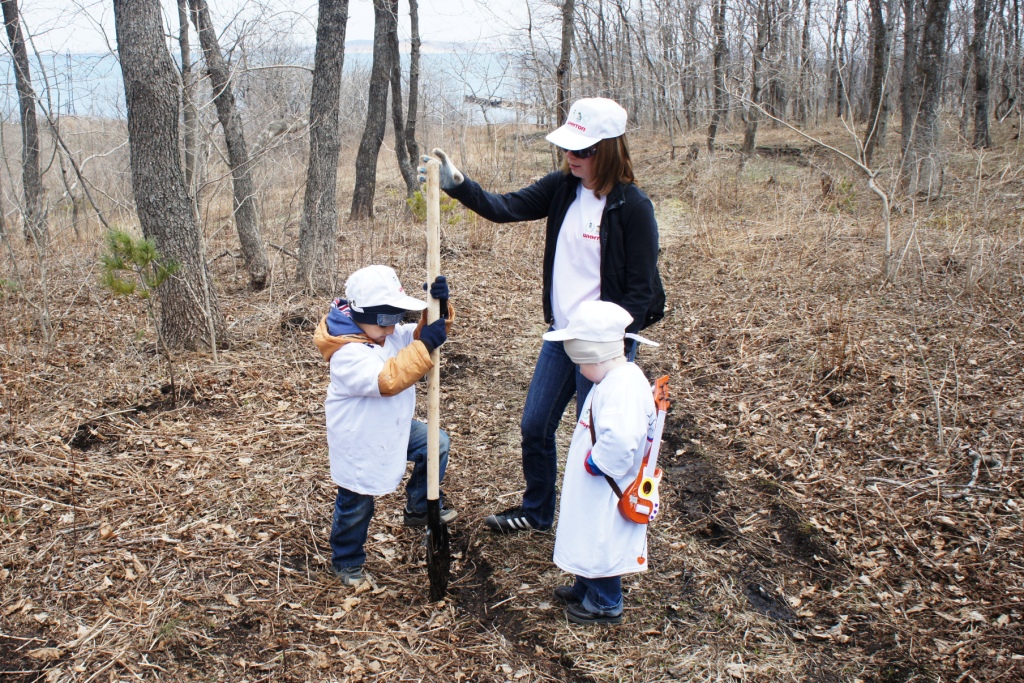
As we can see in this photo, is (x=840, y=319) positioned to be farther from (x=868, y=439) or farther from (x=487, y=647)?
(x=487, y=647)

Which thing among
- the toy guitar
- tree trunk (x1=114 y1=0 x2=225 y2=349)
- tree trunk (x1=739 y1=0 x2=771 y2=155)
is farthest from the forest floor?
tree trunk (x1=739 y1=0 x2=771 y2=155)

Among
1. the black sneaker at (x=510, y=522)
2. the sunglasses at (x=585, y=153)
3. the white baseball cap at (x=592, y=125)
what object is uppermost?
the white baseball cap at (x=592, y=125)

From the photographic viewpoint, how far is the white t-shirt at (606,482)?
252cm

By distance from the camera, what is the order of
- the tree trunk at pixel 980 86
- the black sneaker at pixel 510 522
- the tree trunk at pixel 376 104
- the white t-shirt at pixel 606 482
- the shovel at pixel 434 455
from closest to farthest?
the white t-shirt at pixel 606 482
the shovel at pixel 434 455
the black sneaker at pixel 510 522
the tree trunk at pixel 376 104
the tree trunk at pixel 980 86

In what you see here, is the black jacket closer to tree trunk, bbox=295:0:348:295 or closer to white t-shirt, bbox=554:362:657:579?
white t-shirt, bbox=554:362:657:579

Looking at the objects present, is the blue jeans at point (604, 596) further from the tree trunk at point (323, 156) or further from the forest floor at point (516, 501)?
the tree trunk at point (323, 156)

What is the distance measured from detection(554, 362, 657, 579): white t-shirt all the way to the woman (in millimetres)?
409

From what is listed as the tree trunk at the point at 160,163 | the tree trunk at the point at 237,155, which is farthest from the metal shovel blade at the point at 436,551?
the tree trunk at the point at 237,155

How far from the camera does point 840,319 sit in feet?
18.4

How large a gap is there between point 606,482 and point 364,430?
3.32 feet

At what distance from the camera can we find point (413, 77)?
38.4 feet

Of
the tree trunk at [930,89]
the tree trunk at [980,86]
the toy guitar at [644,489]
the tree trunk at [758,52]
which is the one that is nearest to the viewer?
the toy guitar at [644,489]

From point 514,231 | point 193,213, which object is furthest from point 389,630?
point 514,231

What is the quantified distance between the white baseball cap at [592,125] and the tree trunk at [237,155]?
222 inches
